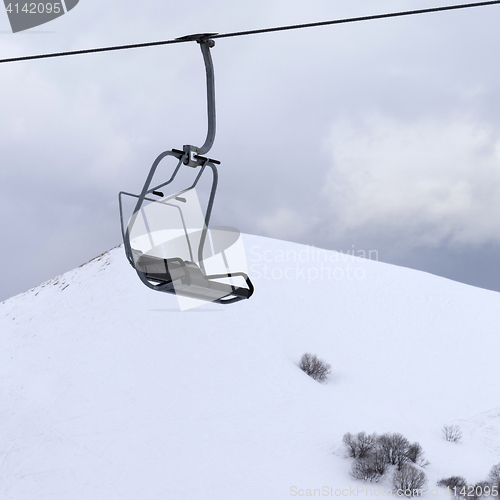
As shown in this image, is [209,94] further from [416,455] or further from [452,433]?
[452,433]

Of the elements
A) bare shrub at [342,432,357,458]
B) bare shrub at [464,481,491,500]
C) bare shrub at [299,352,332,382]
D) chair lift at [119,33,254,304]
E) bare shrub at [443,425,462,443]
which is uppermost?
chair lift at [119,33,254,304]

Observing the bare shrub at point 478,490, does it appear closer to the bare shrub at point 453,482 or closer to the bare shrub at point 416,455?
the bare shrub at point 453,482

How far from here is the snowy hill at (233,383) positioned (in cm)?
1875

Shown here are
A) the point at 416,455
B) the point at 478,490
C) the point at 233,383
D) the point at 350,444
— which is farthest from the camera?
the point at 233,383

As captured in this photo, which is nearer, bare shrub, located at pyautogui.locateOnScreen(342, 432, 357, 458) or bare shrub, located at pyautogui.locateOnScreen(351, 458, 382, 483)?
bare shrub, located at pyautogui.locateOnScreen(351, 458, 382, 483)

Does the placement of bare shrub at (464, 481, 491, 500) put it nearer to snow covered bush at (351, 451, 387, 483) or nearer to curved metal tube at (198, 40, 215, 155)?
snow covered bush at (351, 451, 387, 483)

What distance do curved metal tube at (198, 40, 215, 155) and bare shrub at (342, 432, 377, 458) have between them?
1750 cm

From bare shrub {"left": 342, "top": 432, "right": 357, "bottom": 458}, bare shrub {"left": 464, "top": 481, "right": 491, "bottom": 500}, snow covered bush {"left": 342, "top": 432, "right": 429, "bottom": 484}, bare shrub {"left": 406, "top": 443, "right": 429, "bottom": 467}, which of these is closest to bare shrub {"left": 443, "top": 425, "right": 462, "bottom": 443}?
snow covered bush {"left": 342, "top": 432, "right": 429, "bottom": 484}

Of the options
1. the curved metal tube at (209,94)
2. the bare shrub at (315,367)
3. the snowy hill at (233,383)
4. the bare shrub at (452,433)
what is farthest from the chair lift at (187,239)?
the bare shrub at (315,367)

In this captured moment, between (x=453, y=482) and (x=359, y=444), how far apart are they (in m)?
3.50

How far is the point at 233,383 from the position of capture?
24.3 m

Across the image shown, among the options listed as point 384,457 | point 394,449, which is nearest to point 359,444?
point 384,457

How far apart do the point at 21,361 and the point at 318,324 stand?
17115 millimetres

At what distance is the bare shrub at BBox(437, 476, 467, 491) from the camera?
18000 mm
